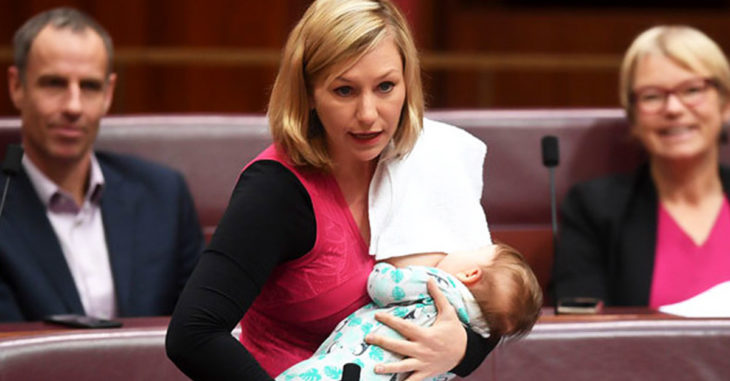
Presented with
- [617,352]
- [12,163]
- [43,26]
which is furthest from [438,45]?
[617,352]

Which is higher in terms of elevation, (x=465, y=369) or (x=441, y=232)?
(x=441, y=232)

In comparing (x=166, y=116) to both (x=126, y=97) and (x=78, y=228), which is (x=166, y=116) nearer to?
(x=78, y=228)

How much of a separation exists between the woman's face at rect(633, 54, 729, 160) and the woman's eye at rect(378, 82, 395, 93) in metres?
1.12

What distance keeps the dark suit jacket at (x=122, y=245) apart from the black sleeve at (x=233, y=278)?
2.54 feet

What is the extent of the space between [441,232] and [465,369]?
14 centimetres

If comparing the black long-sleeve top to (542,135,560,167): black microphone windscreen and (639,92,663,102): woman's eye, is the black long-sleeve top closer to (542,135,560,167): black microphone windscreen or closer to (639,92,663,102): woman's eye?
(542,135,560,167): black microphone windscreen

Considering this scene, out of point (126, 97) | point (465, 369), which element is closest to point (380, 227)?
point (465, 369)

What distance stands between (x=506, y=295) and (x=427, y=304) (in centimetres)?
8

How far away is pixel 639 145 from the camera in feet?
7.02

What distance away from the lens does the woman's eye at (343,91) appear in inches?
41.1

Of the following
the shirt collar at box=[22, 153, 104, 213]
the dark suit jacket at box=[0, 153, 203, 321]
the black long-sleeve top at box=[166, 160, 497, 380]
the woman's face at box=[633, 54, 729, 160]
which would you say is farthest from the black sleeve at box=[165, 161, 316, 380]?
the woman's face at box=[633, 54, 729, 160]

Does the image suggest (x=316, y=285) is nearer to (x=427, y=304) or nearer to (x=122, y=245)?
(x=427, y=304)

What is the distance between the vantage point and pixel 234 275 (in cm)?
100

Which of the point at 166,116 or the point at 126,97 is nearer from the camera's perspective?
the point at 166,116
